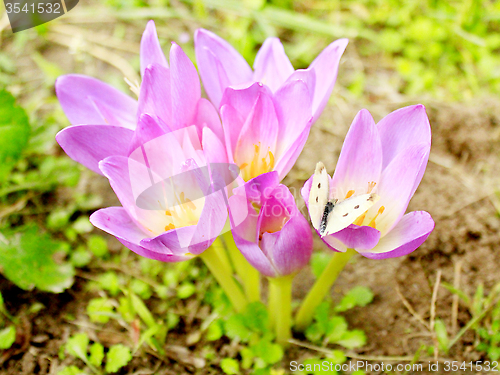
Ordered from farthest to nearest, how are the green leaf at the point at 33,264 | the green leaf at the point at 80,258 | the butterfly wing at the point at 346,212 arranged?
the green leaf at the point at 80,258 < the green leaf at the point at 33,264 < the butterfly wing at the point at 346,212

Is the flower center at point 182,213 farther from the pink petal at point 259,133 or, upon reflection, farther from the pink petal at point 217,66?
the pink petal at point 217,66

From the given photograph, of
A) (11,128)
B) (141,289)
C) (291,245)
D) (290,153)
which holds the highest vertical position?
(290,153)

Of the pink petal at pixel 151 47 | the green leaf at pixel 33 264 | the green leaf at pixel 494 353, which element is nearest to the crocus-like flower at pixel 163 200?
the pink petal at pixel 151 47

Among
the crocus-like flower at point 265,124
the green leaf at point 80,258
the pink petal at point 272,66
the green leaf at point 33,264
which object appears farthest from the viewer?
the green leaf at point 80,258

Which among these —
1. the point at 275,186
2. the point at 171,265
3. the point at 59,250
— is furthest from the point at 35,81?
the point at 275,186

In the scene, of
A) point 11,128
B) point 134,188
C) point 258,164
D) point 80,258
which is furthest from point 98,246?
point 258,164

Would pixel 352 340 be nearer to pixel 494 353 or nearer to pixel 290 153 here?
pixel 494 353

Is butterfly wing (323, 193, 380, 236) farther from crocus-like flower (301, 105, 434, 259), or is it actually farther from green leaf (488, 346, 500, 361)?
green leaf (488, 346, 500, 361)

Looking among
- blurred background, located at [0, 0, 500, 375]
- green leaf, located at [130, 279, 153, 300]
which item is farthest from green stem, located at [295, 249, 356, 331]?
green leaf, located at [130, 279, 153, 300]
